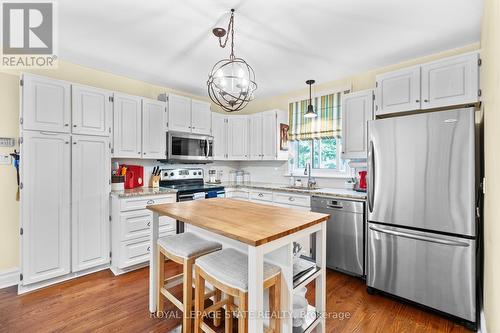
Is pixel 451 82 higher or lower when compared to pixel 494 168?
higher

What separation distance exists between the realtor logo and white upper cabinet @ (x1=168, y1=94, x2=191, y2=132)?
1435mm

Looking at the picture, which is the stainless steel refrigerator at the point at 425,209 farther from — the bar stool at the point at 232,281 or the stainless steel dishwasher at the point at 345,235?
the bar stool at the point at 232,281

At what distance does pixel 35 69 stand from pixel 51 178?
1325 mm

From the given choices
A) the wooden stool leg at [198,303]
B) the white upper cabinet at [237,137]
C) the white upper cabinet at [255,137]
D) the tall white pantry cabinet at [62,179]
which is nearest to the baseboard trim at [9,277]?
the tall white pantry cabinet at [62,179]

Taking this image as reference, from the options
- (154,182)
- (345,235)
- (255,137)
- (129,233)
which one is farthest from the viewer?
(255,137)

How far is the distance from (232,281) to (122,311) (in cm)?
141

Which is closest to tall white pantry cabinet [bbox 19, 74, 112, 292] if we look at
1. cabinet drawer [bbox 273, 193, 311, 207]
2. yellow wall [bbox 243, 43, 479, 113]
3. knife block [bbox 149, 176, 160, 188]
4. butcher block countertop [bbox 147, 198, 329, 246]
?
knife block [bbox 149, 176, 160, 188]

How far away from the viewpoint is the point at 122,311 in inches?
84.6

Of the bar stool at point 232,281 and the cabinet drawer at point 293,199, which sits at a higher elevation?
the cabinet drawer at point 293,199

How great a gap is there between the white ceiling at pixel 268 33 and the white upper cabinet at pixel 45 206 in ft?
3.74

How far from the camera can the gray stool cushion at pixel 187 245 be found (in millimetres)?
1808

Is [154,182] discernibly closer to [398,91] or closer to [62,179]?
[62,179]

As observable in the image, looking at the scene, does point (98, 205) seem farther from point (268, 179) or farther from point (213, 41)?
point (268, 179)

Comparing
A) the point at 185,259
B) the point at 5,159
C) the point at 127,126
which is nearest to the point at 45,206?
the point at 5,159
